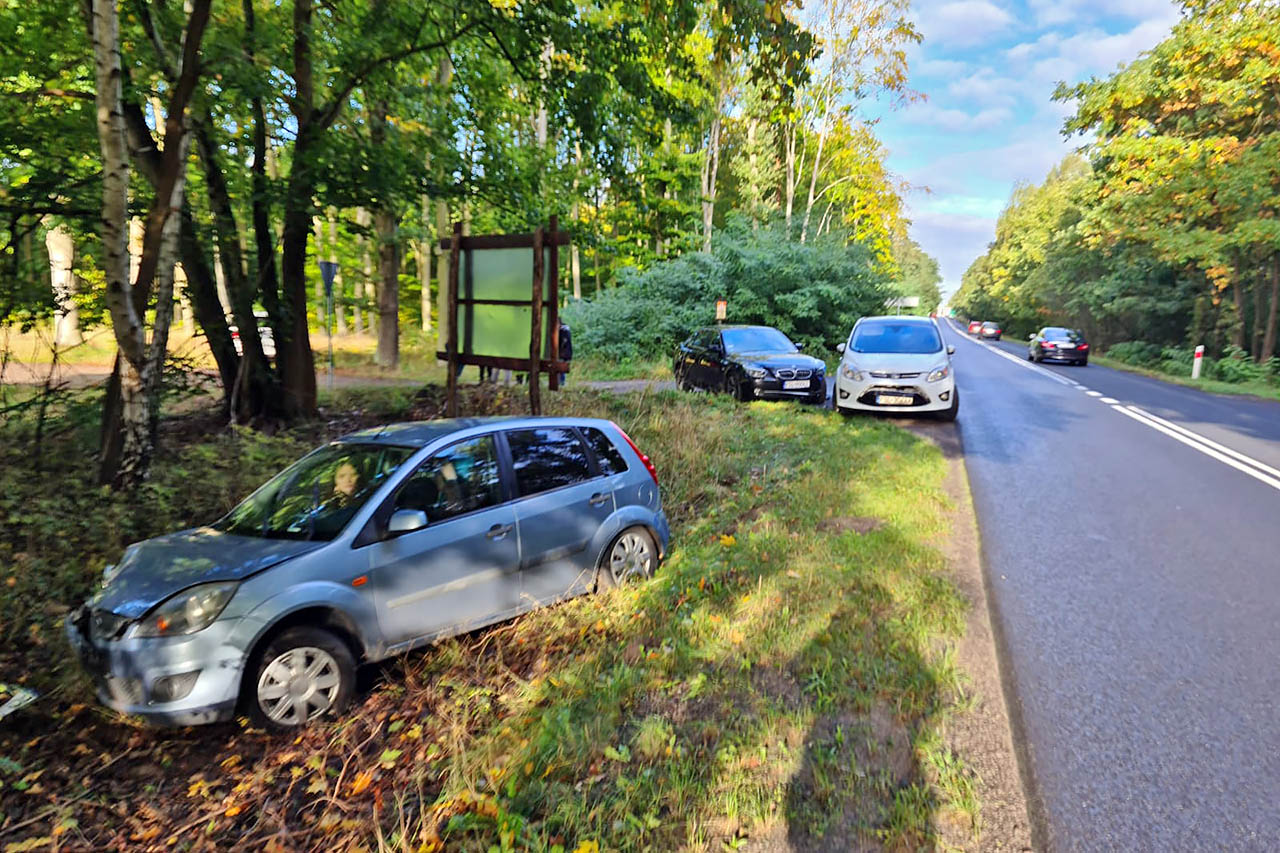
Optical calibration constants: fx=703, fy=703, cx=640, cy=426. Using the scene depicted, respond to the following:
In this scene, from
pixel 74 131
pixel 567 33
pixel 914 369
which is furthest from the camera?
pixel 914 369

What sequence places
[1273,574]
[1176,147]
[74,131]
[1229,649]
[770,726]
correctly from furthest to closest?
[1176,147] → [74,131] → [1273,574] → [1229,649] → [770,726]

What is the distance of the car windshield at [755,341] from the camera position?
14.4 metres

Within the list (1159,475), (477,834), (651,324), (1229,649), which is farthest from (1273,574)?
(651,324)

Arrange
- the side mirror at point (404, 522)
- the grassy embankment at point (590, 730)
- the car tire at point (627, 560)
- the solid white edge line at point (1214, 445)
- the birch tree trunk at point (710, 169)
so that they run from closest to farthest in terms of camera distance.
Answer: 1. the grassy embankment at point (590, 730)
2. the side mirror at point (404, 522)
3. the car tire at point (627, 560)
4. the solid white edge line at point (1214, 445)
5. the birch tree trunk at point (710, 169)

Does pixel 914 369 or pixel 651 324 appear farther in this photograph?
pixel 651 324

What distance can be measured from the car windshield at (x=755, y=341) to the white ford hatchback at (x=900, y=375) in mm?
2217

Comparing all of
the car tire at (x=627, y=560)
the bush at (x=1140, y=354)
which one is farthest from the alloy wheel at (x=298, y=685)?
the bush at (x=1140, y=354)

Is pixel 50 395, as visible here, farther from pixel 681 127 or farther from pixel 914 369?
pixel 914 369

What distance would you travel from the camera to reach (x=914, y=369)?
11.4 metres

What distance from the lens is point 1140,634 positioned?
4184 millimetres

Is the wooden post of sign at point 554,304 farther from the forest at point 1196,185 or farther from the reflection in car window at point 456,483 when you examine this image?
the forest at point 1196,185

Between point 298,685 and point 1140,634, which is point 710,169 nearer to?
point 1140,634

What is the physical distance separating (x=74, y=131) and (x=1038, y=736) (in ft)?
32.3

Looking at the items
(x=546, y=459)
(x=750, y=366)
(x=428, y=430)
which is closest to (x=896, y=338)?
(x=750, y=366)
